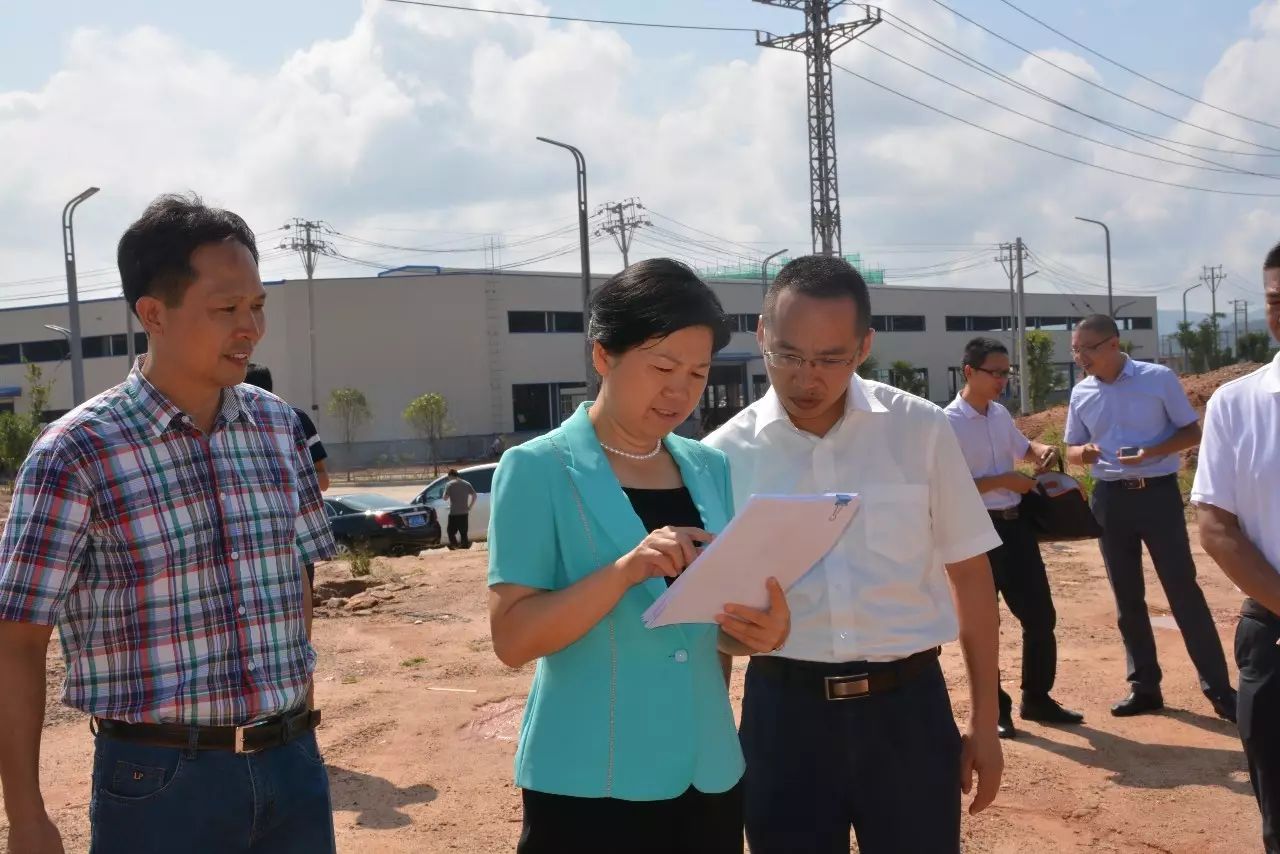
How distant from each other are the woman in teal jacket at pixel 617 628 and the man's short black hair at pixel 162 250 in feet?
2.99

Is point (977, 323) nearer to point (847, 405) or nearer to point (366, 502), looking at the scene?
point (366, 502)

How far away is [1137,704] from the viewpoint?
20.2ft

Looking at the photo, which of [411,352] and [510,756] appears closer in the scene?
[510,756]

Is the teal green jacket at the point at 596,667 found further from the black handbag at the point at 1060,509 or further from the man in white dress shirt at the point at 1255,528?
the black handbag at the point at 1060,509

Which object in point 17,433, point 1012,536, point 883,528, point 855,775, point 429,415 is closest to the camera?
point 855,775

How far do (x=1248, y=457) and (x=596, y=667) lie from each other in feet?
6.67

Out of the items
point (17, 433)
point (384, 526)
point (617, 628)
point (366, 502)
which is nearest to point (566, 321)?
point (17, 433)

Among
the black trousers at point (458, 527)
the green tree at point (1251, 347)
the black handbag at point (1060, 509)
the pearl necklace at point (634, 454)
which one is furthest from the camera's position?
the green tree at point (1251, 347)

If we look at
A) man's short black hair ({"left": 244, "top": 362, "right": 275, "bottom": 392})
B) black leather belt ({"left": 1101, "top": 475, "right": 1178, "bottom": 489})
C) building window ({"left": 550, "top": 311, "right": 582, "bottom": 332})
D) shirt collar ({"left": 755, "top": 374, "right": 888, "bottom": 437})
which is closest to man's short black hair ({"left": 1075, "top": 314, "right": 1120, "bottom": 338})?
black leather belt ({"left": 1101, "top": 475, "right": 1178, "bottom": 489})

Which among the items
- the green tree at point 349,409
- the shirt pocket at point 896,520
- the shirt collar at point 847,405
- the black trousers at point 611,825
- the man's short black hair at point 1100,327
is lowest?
the black trousers at point 611,825

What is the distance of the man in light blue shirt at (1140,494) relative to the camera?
6.11 m

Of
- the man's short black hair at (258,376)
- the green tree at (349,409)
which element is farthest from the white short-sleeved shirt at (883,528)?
the green tree at (349,409)

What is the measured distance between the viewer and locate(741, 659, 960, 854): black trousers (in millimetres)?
2729

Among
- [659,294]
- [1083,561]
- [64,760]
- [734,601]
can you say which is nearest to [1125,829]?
[734,601]
